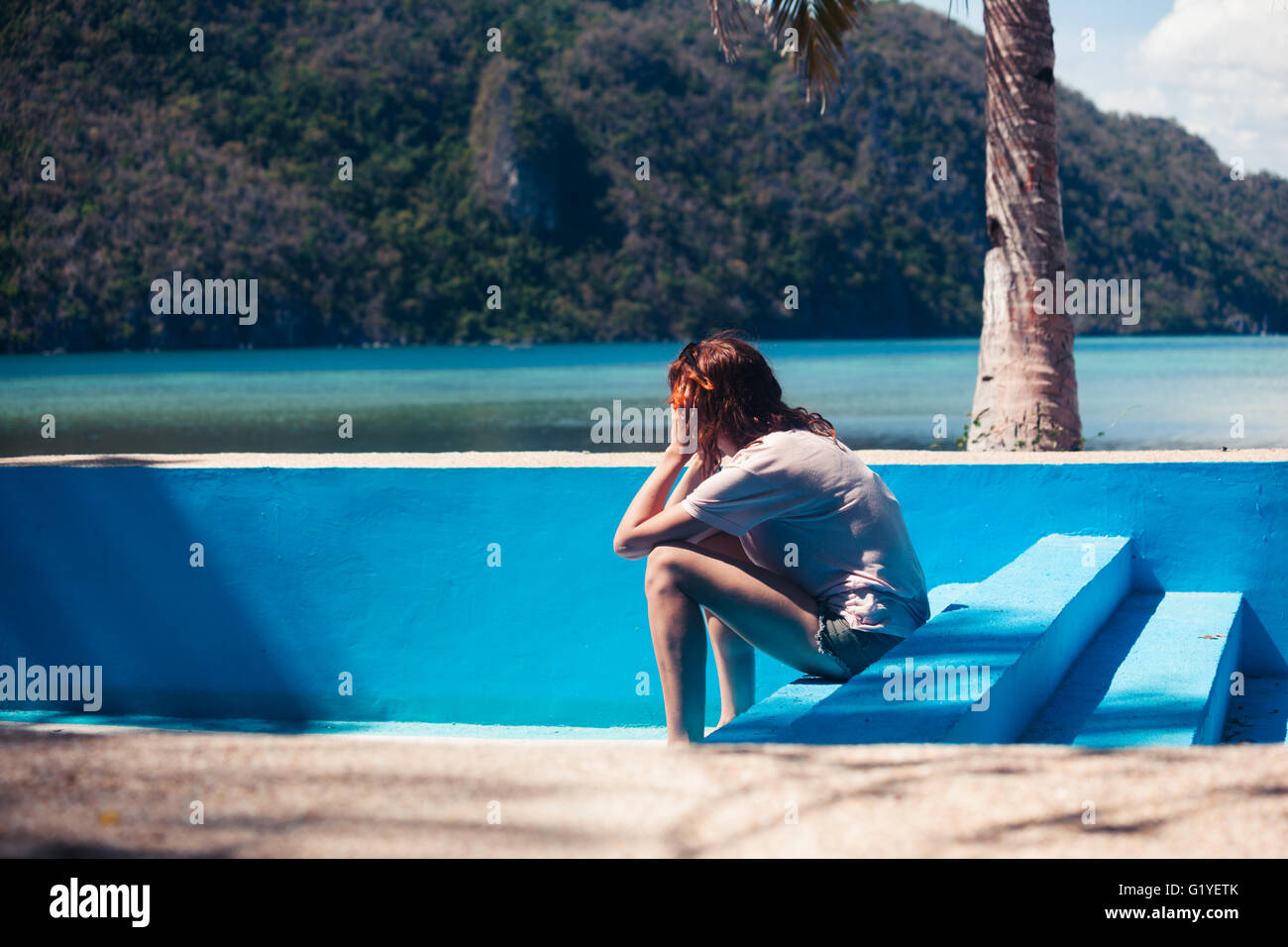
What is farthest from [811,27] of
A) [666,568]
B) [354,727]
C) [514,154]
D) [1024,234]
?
[514,154]

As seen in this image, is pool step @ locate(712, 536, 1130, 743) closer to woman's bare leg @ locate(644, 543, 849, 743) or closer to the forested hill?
woman's bare leg @ locate(644, 543, 849, 743)

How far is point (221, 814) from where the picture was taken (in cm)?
194

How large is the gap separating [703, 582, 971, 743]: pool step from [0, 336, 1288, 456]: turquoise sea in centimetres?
834

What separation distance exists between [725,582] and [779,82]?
93685 mm

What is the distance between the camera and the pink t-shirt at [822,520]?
12.4ft

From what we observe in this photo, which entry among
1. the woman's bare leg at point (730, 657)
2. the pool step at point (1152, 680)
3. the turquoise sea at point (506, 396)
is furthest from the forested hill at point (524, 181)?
the woman's bare leg at point (730, 657)

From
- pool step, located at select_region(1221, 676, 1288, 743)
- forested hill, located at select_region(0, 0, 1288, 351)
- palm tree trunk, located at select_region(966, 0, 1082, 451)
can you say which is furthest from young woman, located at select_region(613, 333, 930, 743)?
forested hill, located at select_region(0, 0, 1288, 351)

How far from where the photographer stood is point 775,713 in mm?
3232

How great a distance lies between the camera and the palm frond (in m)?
8.90

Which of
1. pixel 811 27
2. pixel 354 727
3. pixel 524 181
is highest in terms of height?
pixel 524 181

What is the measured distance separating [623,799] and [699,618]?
1.86 meters

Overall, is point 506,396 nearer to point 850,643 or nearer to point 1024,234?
point 1024,234
